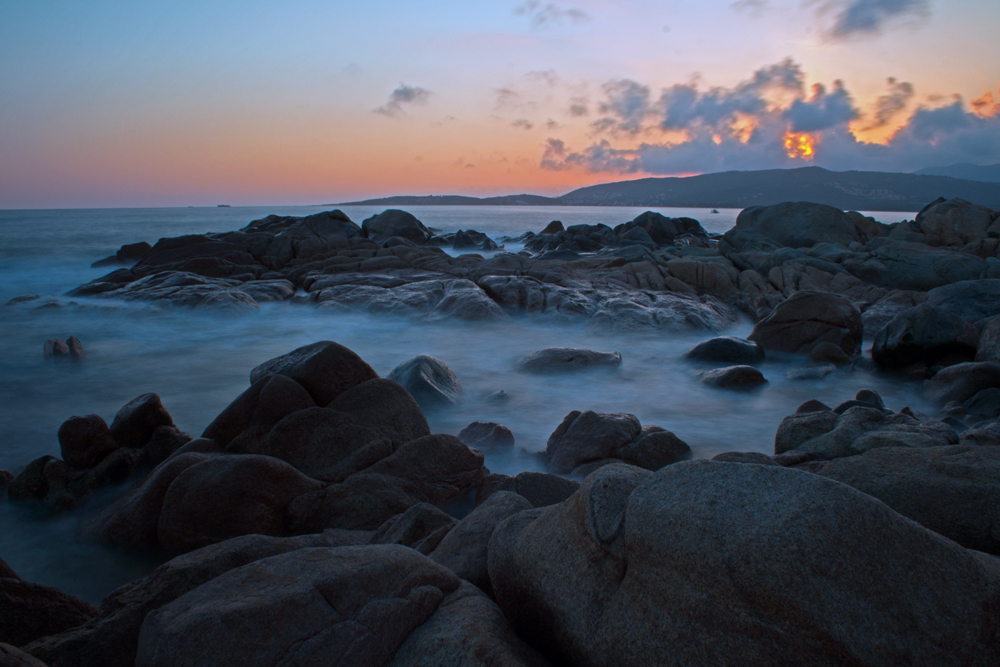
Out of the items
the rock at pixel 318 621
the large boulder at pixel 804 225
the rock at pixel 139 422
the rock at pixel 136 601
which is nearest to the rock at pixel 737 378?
the rock at pixel 136 601

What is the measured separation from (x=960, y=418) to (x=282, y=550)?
6.96 m

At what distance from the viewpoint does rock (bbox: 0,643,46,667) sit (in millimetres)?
1692

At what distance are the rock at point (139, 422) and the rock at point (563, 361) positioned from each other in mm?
4884

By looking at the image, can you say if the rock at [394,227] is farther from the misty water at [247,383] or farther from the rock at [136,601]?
the rock at [136,601]

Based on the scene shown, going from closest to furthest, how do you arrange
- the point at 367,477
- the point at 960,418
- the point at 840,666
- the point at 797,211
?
the point at 840,666
the point at 367,477
the point at 960,418
the point at 797,211

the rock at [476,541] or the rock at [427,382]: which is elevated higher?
the rock at [476,541]

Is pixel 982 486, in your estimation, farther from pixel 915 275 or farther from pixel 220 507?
pixel 915 275

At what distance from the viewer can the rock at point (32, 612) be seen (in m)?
2.48

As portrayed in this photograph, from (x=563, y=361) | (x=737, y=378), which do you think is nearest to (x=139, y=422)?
(x=563, y=361)

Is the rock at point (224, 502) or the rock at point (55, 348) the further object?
the rock at point (55, 348)

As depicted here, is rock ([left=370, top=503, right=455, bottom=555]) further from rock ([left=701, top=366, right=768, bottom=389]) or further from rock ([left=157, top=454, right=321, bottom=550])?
rock ([left=701, top=366, right=768, bottom=389])

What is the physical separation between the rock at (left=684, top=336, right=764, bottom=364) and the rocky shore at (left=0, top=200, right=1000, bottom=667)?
0.16 feet

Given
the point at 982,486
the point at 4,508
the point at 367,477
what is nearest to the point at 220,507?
the point at 367,477

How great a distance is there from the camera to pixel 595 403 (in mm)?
7375
